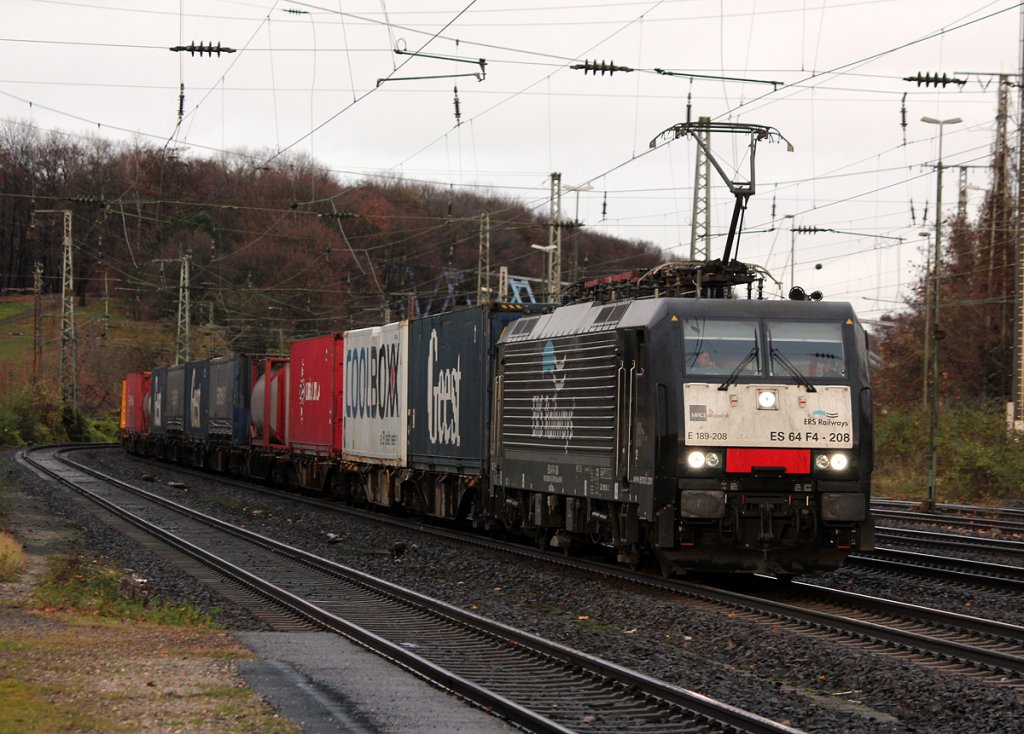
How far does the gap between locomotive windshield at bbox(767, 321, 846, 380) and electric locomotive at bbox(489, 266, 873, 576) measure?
1 centimetres

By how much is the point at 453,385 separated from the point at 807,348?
8.33 m

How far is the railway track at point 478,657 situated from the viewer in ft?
28.2

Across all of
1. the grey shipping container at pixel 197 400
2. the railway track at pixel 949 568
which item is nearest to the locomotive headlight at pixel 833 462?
the railway track at pixel 949 568

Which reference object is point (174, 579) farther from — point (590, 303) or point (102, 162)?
point (102, 162)

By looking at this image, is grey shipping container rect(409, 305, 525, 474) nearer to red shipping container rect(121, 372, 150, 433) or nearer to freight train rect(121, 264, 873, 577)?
freight train rect(121, 264, 873, 577)

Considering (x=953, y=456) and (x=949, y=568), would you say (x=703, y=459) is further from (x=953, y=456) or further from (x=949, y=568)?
(x=953, y=456)

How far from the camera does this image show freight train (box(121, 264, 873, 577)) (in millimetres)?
14586

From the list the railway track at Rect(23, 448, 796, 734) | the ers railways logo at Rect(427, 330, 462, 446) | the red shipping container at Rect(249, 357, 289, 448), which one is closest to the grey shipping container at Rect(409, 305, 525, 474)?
the ers railways logo at Rect(427, 330, 462, 446)

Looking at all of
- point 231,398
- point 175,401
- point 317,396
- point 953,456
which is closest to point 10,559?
point 317,396

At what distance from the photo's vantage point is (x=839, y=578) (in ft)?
55.1

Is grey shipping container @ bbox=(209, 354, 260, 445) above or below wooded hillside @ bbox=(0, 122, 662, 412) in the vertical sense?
below

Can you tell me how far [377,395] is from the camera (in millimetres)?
26875

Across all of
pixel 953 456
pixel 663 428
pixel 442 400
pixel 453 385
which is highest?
pixel 453 385

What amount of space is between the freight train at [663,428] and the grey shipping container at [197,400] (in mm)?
21795
